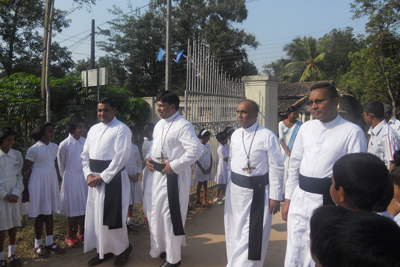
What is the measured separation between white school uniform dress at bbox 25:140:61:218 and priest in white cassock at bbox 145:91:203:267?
1.28m

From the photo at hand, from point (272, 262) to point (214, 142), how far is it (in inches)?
147

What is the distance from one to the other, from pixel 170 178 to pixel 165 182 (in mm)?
87

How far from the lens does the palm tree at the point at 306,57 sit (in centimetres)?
2966

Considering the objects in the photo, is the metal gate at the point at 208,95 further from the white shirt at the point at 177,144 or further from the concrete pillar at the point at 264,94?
the white shirt at the point at 177,144

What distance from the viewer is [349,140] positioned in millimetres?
2615

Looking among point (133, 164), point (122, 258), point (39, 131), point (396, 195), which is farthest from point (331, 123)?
point (39, 131)

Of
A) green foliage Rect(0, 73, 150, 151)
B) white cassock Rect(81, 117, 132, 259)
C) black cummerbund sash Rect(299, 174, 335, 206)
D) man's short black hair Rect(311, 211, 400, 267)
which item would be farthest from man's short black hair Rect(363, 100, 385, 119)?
green foliage Rect(0, 73, 150, 151)

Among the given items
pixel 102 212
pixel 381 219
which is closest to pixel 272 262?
pixel 102 212

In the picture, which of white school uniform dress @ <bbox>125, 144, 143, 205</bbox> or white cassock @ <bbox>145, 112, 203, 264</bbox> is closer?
white cassock @ <bbox>145, 112, 203, 264</bbox>

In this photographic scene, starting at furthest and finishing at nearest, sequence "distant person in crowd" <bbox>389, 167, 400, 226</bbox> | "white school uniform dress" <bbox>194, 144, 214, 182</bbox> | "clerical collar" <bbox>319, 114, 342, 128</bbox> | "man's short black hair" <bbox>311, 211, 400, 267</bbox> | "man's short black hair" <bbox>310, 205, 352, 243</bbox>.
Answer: "white school uniform dress" <bbox>194, 144, 214, 182</bbox> < "clerical collar" <bbox>319, 114, 342, 128</bbox> < "distant person in crowd" <bbox>389, 167, 400, 226</bbox> < "man's short black hair" <bbox>310, 205, 352, 243</bbox> < "man's short black hair" <bbox>311, 211, 400, 267</bbox>

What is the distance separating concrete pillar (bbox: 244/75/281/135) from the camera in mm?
7488

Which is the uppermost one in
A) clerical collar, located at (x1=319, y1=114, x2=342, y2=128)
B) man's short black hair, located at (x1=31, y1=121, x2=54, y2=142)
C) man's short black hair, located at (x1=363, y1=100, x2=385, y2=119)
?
man's short black hair, located at (x1=363, y1=100, x2=385, y2=119)

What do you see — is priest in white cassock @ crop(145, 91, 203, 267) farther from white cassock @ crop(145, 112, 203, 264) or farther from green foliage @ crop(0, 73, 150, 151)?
green foliage @ crop(0, 73, 150, 151)

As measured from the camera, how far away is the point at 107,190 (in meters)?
3.64
